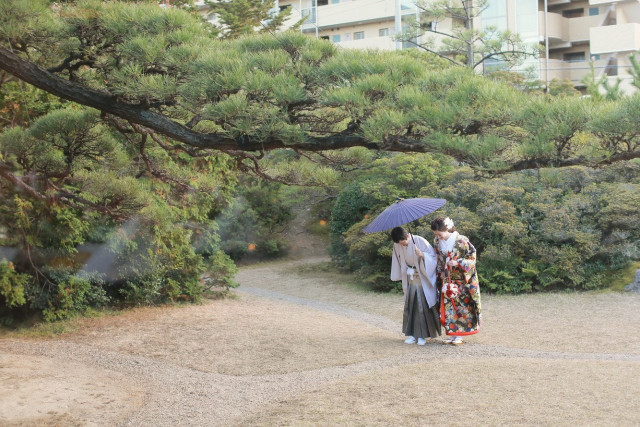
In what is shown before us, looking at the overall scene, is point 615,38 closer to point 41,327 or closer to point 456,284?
point 456,284

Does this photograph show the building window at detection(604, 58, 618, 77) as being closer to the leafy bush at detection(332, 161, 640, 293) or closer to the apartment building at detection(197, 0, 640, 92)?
the apartment building at detection(197, 0, 640, 92)

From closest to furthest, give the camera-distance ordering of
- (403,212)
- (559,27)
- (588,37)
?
1. (403,212)
2. (588,37)
3. (559,27)

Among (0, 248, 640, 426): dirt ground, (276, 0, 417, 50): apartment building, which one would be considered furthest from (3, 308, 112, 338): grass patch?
(276, 0, 417, 50): apartment building

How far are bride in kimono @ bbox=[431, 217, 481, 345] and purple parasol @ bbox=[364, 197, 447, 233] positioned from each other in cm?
20

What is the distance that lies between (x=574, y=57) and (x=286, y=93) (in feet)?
74.5

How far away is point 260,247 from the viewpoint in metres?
17.6

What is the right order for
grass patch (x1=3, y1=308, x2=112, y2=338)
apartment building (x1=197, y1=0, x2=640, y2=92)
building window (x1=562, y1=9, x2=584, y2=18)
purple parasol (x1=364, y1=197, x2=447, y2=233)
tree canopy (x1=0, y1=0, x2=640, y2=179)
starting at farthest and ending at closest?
building window (x1=562, y1=9, x2=584, y2=18) → apartment building (x1=197, y1=0, x2=640, y2=92) → grass patch (x1=3, y1=308, x2=112, y2=338) → purple parasol (x1=364, y1=197, x2=447, y2=233) → tree canopy (x1=0, y1=0, x2=640, y2=179)

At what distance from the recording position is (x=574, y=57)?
977 inches

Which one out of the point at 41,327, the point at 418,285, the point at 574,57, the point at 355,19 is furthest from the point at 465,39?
the point at 41,327

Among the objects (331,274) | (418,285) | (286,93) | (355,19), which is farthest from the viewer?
(355,19)

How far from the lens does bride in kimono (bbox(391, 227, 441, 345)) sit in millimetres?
7832

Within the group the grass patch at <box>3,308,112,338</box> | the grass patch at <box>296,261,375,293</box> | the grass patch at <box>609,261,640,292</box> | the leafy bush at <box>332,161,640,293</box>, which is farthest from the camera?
the grass patch at <box>296,261,375,293</box>

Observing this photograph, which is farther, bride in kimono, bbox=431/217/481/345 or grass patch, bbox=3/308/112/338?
grass patch, bbox=3/308/112/338

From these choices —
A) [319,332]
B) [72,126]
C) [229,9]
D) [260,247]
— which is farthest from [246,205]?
[72,126]
